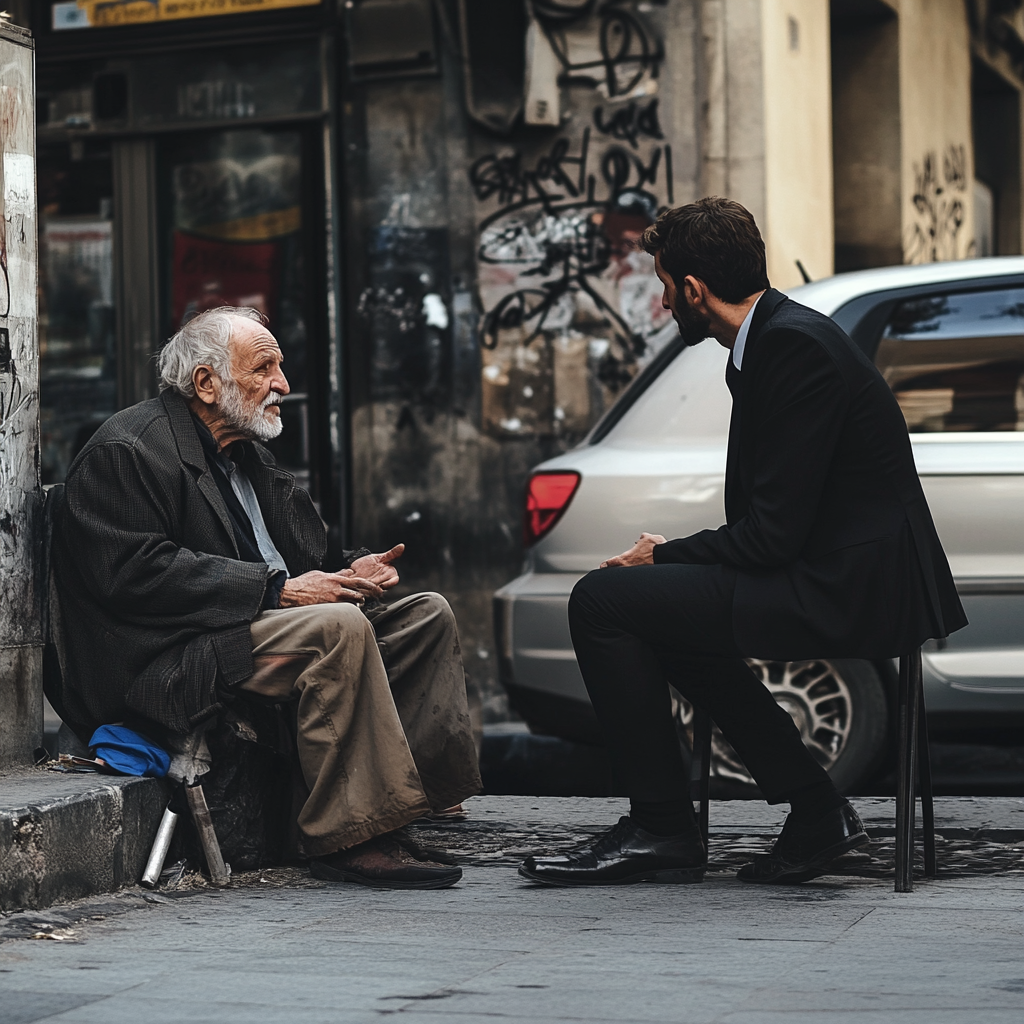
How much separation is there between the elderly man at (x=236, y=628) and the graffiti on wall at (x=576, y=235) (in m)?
4.62

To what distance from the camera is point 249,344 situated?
4.74 metres

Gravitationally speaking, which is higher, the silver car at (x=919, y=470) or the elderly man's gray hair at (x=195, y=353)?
the elderly man's gray hair at (x=195, y=353)

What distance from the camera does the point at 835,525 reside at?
4203mm

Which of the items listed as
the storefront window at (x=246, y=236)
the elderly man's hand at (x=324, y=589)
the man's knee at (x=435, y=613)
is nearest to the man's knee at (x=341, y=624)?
the elderly man's hand at (x=324, y=589)

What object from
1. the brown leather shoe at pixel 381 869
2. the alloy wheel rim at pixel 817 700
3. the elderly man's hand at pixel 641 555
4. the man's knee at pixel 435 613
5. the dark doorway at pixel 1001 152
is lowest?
the brown leather shoe at pixel 381 869

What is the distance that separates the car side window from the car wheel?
80cm

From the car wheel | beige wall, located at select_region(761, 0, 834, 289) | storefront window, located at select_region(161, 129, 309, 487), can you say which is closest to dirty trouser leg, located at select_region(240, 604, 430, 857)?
the car wheel

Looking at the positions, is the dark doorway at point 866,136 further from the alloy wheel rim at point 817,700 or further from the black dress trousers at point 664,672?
the black dress trousers at point 664,672

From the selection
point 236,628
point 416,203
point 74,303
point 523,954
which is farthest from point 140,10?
point 523,954

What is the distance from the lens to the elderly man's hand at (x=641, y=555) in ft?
14.4

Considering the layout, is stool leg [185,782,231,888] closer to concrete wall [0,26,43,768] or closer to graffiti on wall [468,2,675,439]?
concrete wall [0,26,43,768]

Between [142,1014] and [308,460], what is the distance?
6876mm

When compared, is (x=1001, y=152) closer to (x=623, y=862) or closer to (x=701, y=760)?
(x=701, y=760)

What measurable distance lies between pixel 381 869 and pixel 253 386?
1249 millimetres
